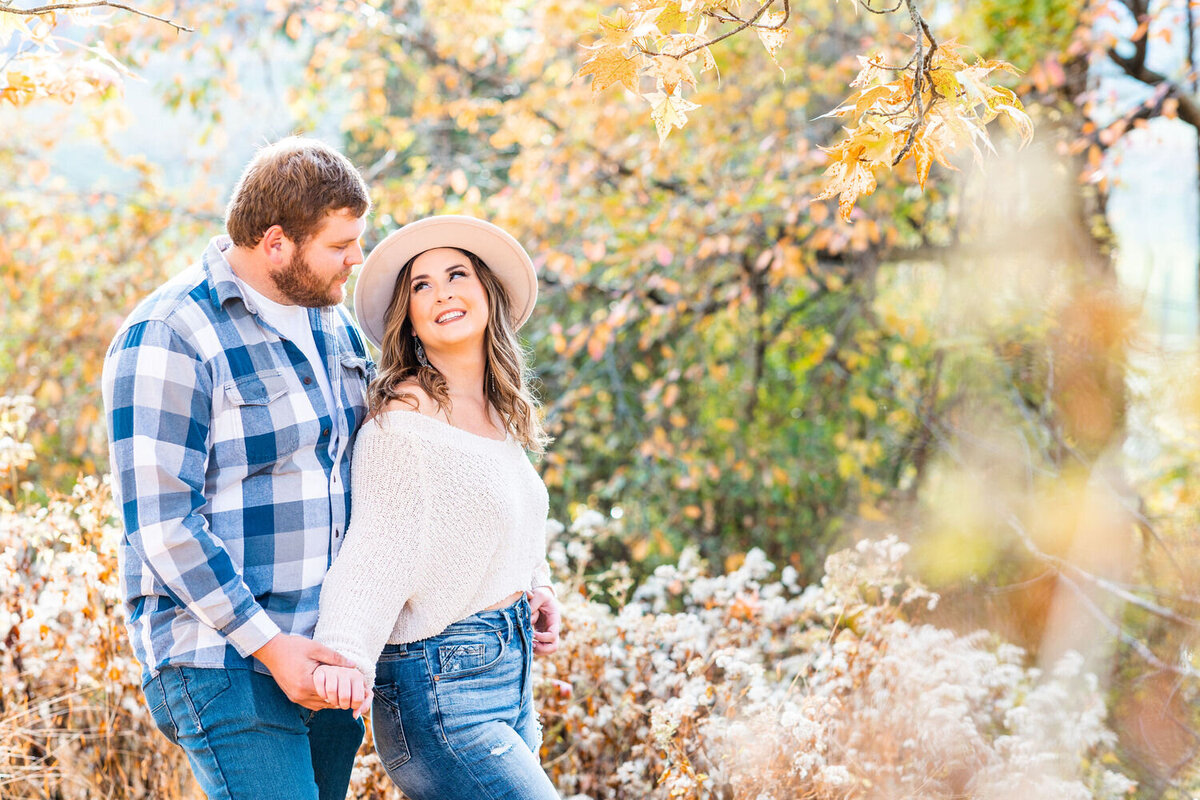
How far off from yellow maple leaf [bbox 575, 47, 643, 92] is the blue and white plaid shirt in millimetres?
729

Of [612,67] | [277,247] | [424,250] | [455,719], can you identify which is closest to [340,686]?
[455,719]

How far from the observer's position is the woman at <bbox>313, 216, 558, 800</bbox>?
1714 millimetres

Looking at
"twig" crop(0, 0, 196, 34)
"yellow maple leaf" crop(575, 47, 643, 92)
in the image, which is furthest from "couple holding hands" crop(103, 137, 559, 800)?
"yellow maple leaf" crop(575, 47, 643, 92)

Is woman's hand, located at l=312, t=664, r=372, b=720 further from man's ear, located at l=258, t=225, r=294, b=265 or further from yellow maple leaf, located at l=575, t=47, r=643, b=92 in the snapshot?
yellow maple leaf, located at l=575, t=47, r=643, b=92

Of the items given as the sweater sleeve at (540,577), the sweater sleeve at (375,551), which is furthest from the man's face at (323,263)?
the sweater sleeve at (540,577)

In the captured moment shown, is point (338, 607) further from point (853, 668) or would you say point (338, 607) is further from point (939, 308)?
point (939, 308)

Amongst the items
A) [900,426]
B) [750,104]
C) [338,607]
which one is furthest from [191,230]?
[338,607]

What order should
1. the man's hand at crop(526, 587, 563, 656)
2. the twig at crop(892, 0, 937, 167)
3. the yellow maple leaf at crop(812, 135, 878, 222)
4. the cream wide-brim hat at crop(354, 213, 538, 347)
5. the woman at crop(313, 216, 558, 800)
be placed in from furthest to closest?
the man's hand at crop(526, 587, 563, 656), the cream wide-brim hat at crop(354, 213, 538, 347), the woman at crop(313, 216, 558, 800), the yellow maple leaf at crop(812, 135, 878, 222), the twig at crop(892, 0, 937, 167)

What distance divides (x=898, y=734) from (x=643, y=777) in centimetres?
75

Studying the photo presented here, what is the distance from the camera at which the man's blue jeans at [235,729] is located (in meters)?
1.58

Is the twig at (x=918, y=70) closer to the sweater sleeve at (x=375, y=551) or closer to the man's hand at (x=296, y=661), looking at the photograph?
the sweater sleeve at (x=375, y=551)

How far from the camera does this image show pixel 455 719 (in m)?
1.71

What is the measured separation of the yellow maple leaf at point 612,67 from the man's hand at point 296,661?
3.39 feet

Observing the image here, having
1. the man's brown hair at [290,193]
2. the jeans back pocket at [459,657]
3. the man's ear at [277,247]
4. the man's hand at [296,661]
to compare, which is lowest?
the jeans back pocket at [459,657]
